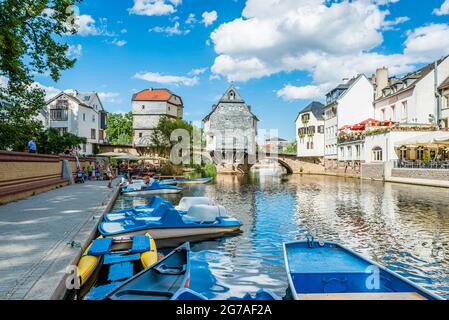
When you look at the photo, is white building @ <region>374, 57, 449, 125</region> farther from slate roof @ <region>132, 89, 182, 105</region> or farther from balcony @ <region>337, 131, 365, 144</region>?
slate roof @ <region>132, 89, 182, 105</region>

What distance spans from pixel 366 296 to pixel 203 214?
8.47 meters

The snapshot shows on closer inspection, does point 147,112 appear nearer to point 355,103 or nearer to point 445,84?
point 355,103

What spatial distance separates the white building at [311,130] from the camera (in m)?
68.9

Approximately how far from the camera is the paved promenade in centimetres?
584

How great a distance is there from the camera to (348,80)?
65938 mm

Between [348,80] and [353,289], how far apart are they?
2586 inches

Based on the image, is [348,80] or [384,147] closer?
[384,147]

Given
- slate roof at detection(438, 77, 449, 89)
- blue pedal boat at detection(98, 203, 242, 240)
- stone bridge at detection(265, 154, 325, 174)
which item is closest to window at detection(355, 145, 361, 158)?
slate roof at detection(438, 77, 449, 89)

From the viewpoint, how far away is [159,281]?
6.35m

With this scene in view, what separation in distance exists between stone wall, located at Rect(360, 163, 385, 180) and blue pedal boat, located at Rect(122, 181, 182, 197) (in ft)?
83.3

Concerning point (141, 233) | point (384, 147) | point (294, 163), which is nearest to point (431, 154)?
point (384, 147)

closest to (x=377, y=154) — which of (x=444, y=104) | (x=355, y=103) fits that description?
(x=444, y=104)

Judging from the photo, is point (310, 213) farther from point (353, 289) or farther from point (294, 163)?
point (294, 163)

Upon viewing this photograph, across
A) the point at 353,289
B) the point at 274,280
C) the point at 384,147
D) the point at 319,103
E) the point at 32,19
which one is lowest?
the point at 274,280
